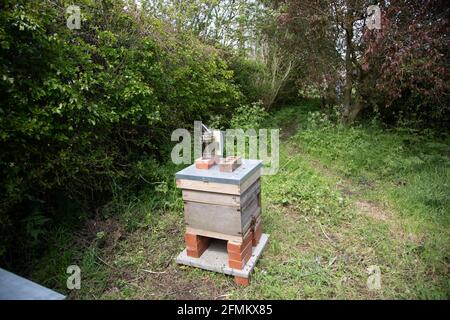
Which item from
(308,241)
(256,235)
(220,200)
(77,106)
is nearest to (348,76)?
(308,241)

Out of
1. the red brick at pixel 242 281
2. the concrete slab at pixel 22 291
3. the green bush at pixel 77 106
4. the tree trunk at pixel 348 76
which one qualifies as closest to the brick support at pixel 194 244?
the red brick at pixel 242 281

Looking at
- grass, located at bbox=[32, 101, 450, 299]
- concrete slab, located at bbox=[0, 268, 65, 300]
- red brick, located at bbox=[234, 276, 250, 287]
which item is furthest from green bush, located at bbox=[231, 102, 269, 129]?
concrete slab, located at bbox=[0, 268, 65, 300]

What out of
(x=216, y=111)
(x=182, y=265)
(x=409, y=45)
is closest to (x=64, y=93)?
(x=182, y=265)

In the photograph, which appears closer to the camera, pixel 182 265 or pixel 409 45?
pixel 182 265

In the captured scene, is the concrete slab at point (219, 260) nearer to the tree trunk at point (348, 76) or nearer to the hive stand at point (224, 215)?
the hive stand at point (224, 215)

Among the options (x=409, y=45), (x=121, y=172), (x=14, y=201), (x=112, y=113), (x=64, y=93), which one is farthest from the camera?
(x=409, y=45)

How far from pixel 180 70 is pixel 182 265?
274 centimetres

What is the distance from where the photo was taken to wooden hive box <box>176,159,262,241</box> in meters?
2.23

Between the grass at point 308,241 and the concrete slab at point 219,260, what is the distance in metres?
0.09

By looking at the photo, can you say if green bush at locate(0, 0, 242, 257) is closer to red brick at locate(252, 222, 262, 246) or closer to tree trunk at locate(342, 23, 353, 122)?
red brick at locate(252, 222, 262, 246)

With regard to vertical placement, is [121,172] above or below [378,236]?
above

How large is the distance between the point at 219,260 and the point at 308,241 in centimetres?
99
